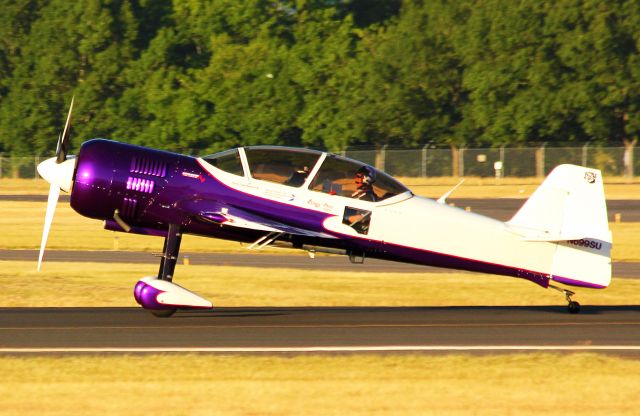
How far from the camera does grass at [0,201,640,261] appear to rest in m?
30.9

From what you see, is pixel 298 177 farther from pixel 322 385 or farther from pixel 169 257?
pixel 322 385

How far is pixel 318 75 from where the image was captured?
6519 cm

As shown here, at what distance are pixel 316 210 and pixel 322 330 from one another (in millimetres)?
1880

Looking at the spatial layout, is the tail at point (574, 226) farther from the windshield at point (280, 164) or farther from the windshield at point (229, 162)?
the windshield at point (229, 162)

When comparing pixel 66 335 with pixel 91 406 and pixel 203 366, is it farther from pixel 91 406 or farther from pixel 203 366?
pixel 91 406

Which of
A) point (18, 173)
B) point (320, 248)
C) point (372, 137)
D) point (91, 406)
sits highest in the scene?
point (372, 137)

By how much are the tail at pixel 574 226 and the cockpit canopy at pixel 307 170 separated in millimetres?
2387

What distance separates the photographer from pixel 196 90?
6494 centimetres

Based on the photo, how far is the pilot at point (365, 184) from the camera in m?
16.0

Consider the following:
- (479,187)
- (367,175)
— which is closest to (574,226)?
(367,175)

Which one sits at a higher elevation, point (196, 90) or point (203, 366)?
point (196, 90)

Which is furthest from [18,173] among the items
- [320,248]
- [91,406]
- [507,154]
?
[91,406]

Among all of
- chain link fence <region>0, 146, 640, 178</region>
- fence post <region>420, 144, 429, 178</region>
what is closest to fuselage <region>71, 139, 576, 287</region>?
chain link fence <region>0, 146, 640, 178</region>

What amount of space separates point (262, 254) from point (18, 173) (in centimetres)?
3964
